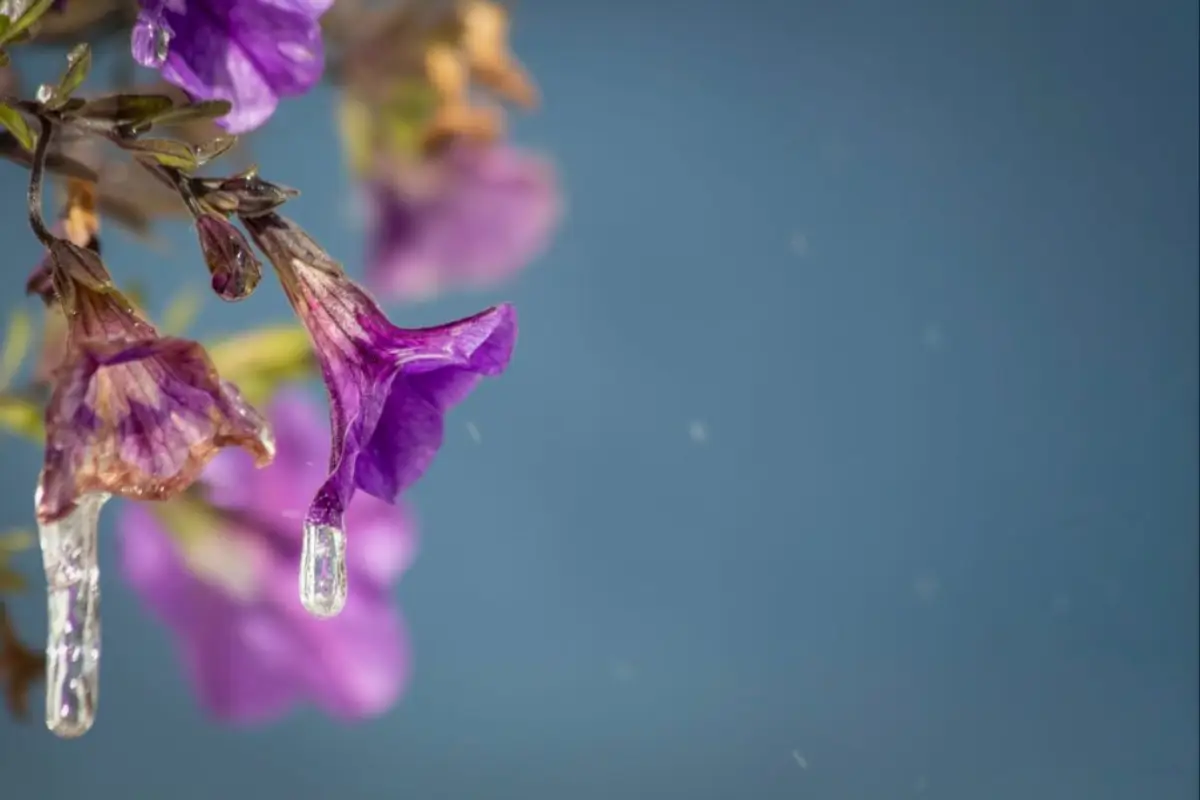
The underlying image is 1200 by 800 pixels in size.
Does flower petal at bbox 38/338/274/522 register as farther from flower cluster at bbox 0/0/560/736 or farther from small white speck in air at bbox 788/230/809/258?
small white speck in air at bbox 788/230/809/258

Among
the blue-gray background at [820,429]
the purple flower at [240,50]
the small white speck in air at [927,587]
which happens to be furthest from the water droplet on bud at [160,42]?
the small white speck in air at [927,587]

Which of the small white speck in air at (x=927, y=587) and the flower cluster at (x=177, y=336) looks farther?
the small white speck in air at (x=927, y=587)

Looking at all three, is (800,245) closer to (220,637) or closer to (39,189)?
(220,637)

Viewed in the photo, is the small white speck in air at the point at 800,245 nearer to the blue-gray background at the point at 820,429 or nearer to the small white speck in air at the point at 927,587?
the blue-gray background at the point at 820,429

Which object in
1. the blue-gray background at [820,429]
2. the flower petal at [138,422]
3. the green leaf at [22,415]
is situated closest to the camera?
the flower petal at [138,422]

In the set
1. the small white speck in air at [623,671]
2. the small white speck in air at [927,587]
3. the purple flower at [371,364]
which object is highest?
the purple flower at [371,364]

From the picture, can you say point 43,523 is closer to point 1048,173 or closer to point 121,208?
point 121,208
